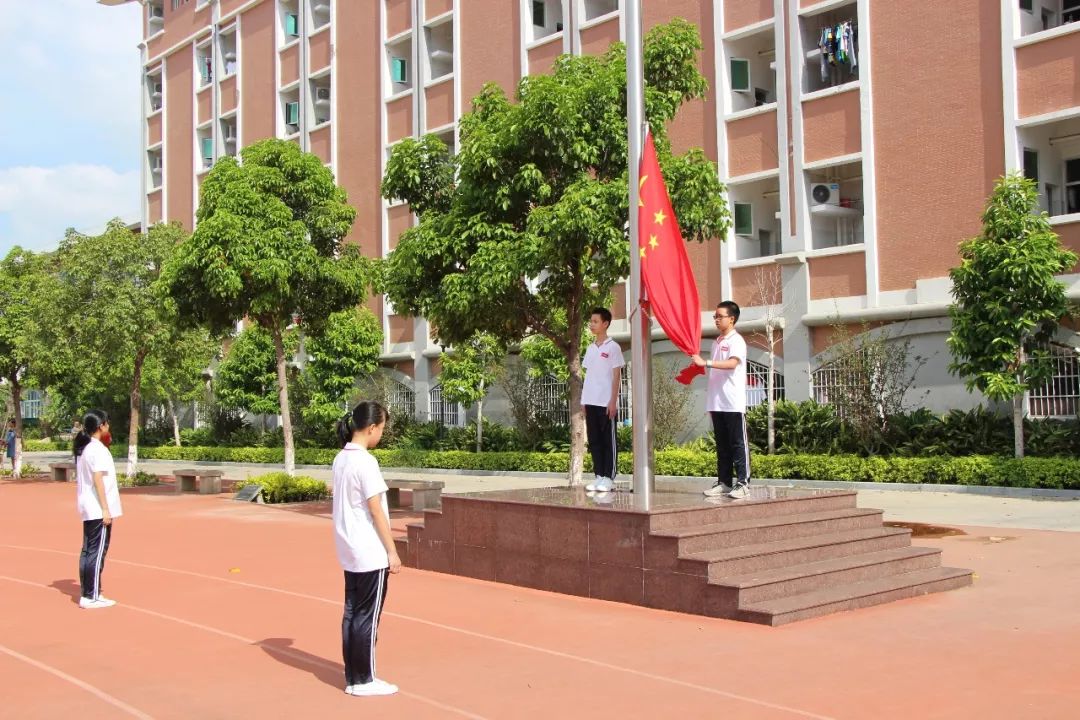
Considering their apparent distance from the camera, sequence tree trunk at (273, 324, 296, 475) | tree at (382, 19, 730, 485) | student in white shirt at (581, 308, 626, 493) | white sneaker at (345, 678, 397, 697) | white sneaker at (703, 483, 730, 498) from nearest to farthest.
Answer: white sneaker at (345, 678, 397, 697) < white sneaker at (703, 483, 730, 498) < student in white shirt at (581, 308, 626, 493) < tree at (382, 19, 730, 485) < tree trunk at (273, 324, 296, 475)

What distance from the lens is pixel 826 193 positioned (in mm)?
20922

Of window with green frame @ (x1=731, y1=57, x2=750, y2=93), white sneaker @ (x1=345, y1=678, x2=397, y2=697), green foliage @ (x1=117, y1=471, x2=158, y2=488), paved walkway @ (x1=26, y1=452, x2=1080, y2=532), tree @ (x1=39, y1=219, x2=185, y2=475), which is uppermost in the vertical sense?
window with green frame @ (x1=731, y1=57, x2=750, y2=93)

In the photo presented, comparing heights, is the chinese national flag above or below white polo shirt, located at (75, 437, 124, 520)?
above

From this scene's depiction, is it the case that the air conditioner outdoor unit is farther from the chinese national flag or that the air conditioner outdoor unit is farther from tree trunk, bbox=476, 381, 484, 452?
the chinese national flag

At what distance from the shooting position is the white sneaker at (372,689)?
5.80 metres

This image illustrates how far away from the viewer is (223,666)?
6.58 metres

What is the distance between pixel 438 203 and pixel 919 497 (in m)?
8.71

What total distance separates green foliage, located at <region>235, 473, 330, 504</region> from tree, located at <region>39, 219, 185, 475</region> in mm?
5572

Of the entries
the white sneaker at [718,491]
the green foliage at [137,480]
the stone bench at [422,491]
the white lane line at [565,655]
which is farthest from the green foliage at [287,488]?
the white sneaker at [718,491]

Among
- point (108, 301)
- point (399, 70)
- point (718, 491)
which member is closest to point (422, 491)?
point (718, 491)

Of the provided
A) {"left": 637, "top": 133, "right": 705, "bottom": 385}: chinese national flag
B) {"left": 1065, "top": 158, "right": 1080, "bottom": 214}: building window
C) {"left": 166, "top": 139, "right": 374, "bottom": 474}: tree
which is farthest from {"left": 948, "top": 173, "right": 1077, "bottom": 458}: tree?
{"left": 166, "top": 139, "right": 374, "bottom": 474}: tree

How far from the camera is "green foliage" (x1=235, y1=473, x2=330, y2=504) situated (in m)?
18.7

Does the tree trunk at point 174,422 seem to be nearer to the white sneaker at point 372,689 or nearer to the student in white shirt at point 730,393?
the student in white shirt at point 730,393

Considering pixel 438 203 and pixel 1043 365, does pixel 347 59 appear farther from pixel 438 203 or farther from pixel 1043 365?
pixel 1043 365
